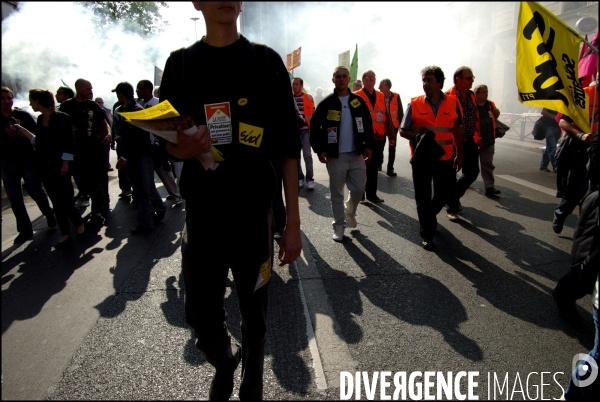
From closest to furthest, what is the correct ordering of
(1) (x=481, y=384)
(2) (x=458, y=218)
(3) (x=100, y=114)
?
1. (1) (x=481, y=384)
2. (2) (x=458, y=218)
3. (3) (x=100, y=114)

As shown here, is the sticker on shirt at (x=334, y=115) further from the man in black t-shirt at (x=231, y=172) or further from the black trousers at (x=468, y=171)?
the man in black t-shirt at (x=231, y=172)

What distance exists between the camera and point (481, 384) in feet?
8.05

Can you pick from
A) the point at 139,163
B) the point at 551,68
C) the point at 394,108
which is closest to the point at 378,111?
the point at 394,108

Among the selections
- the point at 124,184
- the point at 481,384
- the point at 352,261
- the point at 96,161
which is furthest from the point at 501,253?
the point at 124,184

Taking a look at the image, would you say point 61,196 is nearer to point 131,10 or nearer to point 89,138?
point 89,138

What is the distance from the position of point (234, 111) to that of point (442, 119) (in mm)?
3442

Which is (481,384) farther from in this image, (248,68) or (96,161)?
(96,161)

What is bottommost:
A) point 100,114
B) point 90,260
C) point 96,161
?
point 90,260

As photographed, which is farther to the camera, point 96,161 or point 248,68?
point 96,161

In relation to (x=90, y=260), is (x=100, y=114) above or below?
above

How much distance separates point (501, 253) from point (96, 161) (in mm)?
5790

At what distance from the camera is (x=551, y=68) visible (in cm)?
274

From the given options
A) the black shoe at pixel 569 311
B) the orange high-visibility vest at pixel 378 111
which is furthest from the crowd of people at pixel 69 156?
the black shoe at pixel 569 311

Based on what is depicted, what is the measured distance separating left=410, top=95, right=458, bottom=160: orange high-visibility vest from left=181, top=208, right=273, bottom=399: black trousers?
3219 mm
